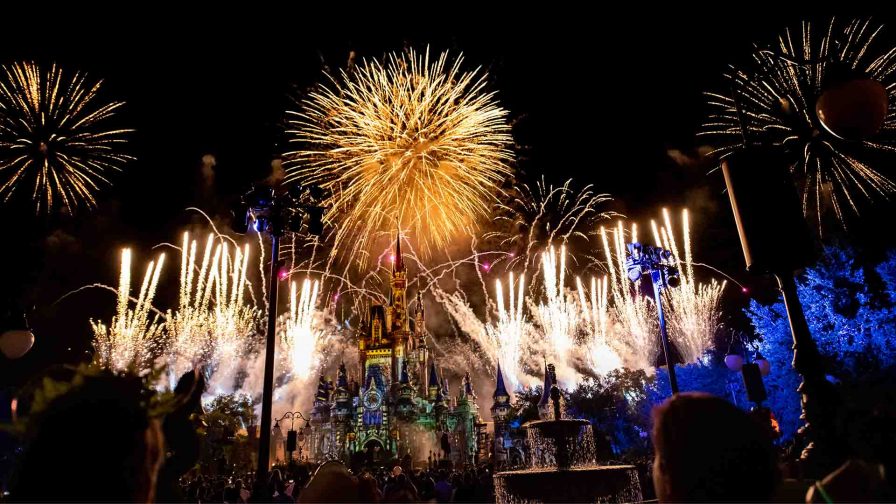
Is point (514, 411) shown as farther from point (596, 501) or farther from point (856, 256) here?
point (596, 501)

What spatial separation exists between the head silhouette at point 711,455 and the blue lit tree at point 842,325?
27.9 meters

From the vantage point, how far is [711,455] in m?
2.75

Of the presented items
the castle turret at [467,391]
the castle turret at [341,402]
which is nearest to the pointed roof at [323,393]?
the castle turret at [341,402]

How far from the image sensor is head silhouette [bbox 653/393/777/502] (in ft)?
8.87

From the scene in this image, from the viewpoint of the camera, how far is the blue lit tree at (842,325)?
26281 mm

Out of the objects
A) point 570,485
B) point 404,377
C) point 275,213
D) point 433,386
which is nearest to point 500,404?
point 433,386

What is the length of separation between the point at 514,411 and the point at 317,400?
3816cm

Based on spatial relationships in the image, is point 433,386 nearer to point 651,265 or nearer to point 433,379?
point 433,379

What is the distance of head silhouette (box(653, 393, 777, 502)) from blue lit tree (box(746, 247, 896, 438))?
2787 cm

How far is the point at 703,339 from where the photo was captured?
41.9 meters

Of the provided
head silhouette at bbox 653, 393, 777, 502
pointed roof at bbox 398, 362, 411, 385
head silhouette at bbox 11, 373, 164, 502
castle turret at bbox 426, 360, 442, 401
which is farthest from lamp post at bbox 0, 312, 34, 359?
castle turret at bbox 426, 360, 442, 401

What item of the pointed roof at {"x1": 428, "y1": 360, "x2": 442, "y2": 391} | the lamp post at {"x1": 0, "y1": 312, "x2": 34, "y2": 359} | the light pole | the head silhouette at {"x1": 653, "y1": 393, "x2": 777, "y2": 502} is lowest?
the head silhouette at {"x1": 653, "y1": 393, "x2": 777, "y2": 502}

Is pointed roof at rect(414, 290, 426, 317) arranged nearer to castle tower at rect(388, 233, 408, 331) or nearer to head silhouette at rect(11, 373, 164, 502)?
castle tower at rect(388, 233, 408, 331)

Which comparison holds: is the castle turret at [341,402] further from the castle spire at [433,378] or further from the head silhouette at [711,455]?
the head silhouette at [711,455]
